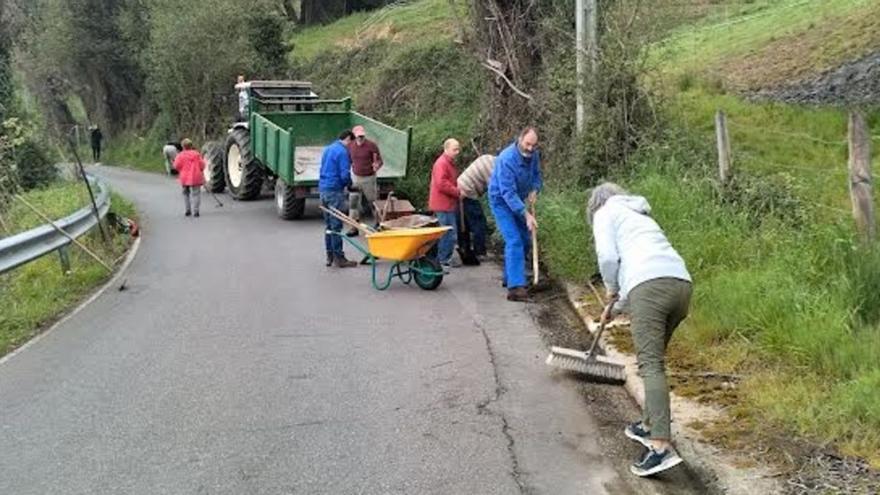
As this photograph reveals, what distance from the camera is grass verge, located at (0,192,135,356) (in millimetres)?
10106

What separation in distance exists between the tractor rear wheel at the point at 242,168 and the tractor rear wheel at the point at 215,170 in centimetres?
103

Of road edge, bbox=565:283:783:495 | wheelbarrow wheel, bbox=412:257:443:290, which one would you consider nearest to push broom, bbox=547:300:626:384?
road edge, bbox=565:283:783:495

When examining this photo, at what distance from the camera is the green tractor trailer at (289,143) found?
17.5 m

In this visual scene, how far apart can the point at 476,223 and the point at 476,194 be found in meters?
0.57

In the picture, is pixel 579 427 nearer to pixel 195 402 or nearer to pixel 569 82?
pixel 195 402

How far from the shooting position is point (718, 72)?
2133 centimetres

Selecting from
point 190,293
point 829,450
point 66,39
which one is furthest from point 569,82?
point 66,39

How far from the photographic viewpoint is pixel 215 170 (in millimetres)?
23578

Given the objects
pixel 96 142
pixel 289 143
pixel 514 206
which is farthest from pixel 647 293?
pixel 96 142

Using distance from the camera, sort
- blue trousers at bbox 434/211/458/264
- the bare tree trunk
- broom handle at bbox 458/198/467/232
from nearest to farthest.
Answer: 1. blue trousers at bbox 434/211/458/264
2. broom handle at bbox 458/198/467/232
3. the bare tree trunk

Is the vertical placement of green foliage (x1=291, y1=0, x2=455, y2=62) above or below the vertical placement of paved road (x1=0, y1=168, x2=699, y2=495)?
above

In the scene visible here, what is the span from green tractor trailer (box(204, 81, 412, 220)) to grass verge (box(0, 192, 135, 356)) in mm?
3099

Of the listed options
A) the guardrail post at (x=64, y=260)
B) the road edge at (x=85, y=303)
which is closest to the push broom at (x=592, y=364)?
the road edge at (x=85, y=303)

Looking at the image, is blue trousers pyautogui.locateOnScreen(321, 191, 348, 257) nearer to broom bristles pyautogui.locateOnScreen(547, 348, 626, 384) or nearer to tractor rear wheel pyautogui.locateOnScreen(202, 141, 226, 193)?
broom bristles pyautogui.locateOnScreen(547, 348, 626, 384)
